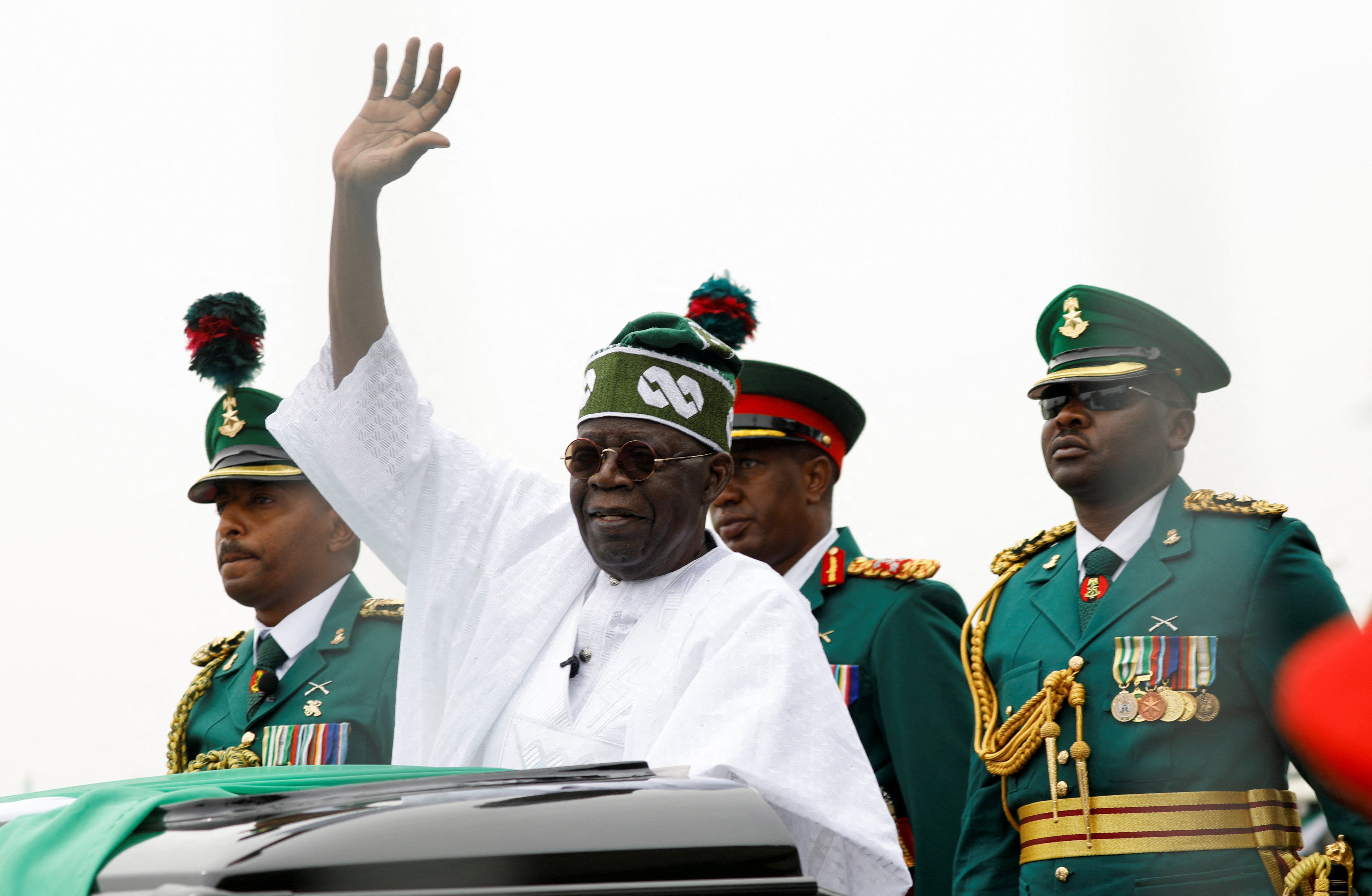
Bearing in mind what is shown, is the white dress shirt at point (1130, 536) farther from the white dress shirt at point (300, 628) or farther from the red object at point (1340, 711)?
the red object at point (1340, 711)

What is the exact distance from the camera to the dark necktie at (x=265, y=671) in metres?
5.14

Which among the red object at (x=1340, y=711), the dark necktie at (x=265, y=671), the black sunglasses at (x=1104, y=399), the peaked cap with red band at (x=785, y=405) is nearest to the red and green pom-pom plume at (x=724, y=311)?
the peaked cap with red band at (x=785, y=405)

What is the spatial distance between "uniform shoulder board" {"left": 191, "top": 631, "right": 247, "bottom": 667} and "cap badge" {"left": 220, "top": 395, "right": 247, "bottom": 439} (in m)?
0.85

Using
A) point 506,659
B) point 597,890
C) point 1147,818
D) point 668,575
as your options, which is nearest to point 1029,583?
point 1147,818

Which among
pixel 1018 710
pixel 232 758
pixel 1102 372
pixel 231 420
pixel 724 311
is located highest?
pixel 724 311

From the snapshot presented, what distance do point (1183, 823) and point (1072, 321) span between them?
1464 millimetres

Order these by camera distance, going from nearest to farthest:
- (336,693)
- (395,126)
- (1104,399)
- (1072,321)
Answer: (395,126) < (1104,399) < (1072,321) < (336,693)

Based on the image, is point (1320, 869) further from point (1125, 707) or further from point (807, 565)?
point (807, 565)

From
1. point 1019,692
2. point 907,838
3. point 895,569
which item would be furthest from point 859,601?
point 1019,692

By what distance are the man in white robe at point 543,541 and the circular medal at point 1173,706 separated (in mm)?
1176

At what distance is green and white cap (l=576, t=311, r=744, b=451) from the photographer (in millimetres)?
3408

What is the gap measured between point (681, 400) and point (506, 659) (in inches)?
28.7

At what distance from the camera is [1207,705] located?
374 cm

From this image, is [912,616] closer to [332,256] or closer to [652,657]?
[652,657]
